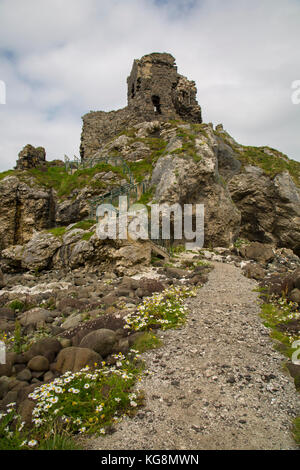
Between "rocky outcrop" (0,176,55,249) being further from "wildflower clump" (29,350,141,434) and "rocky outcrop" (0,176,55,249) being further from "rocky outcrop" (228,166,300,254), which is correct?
"wildflower clump" (29,350,141,434)

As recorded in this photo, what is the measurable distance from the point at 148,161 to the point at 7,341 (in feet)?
65.3

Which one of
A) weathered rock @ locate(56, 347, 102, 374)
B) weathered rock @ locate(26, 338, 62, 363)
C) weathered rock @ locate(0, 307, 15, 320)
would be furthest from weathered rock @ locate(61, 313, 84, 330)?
weathered rock @ locate(0, 307, 15, 320)

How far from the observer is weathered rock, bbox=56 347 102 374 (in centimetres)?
434

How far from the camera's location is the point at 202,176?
19547 mm

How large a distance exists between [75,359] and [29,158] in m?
26.1

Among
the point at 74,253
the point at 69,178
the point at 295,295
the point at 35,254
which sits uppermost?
the point at 69,178

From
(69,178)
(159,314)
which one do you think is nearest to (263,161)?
(69,178)

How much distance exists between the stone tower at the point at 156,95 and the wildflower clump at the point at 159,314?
28.0 m

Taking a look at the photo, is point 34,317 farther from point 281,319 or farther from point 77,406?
point 281,319

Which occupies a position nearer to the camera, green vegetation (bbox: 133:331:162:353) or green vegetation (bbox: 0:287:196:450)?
green vegetation (bbox: 0:287:196:450)

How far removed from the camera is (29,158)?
26078 millimetres

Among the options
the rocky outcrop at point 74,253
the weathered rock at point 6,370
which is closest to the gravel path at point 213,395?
the weathered rock at point 6,370

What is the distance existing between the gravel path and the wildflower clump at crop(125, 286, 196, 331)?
0.31 meters
